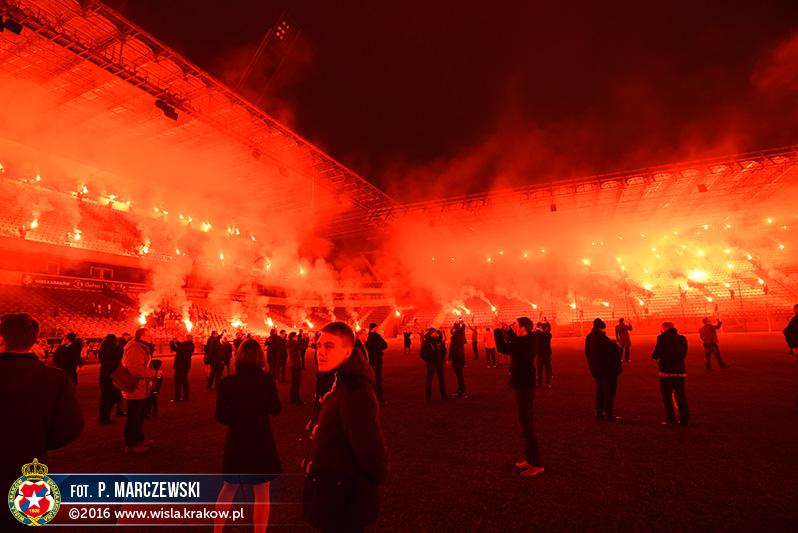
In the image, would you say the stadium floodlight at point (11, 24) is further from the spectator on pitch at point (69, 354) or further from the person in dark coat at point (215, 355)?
the person in dark coat at point (215, 355)

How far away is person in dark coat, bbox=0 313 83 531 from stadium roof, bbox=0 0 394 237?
13.0m

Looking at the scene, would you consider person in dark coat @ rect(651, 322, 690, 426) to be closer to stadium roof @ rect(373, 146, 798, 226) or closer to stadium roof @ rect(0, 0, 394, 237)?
→ stadium roof @ rect(0, 0, 394, 237)

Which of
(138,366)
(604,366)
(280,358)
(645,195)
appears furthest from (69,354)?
(645,195)

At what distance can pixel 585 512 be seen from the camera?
126 inches

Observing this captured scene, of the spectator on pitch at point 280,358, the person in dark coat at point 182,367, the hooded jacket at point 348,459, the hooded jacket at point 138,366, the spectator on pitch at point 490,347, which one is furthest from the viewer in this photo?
the spectator on pitch at point 490,347

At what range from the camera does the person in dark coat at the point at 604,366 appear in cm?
595

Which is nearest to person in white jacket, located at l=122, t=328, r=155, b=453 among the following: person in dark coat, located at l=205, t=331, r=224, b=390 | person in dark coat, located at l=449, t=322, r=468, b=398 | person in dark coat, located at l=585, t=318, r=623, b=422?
person in dark coat, located at l=205, t=331, r=224, b=390

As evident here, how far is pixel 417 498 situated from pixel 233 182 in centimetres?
2403

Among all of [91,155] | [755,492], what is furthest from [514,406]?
[91,155]

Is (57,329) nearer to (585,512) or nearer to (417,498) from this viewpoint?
(417,498)

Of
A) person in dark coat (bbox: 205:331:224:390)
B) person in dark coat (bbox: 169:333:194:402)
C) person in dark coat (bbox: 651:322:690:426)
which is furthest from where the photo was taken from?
person in dark coat (bbox: 205:331:224:390)

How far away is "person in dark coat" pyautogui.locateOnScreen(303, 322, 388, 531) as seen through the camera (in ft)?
5.71

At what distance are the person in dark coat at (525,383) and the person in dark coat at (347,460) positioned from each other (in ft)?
8.84

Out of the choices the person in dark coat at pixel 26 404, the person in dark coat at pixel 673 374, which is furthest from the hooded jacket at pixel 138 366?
the person in dark coat at pixel 673 374
